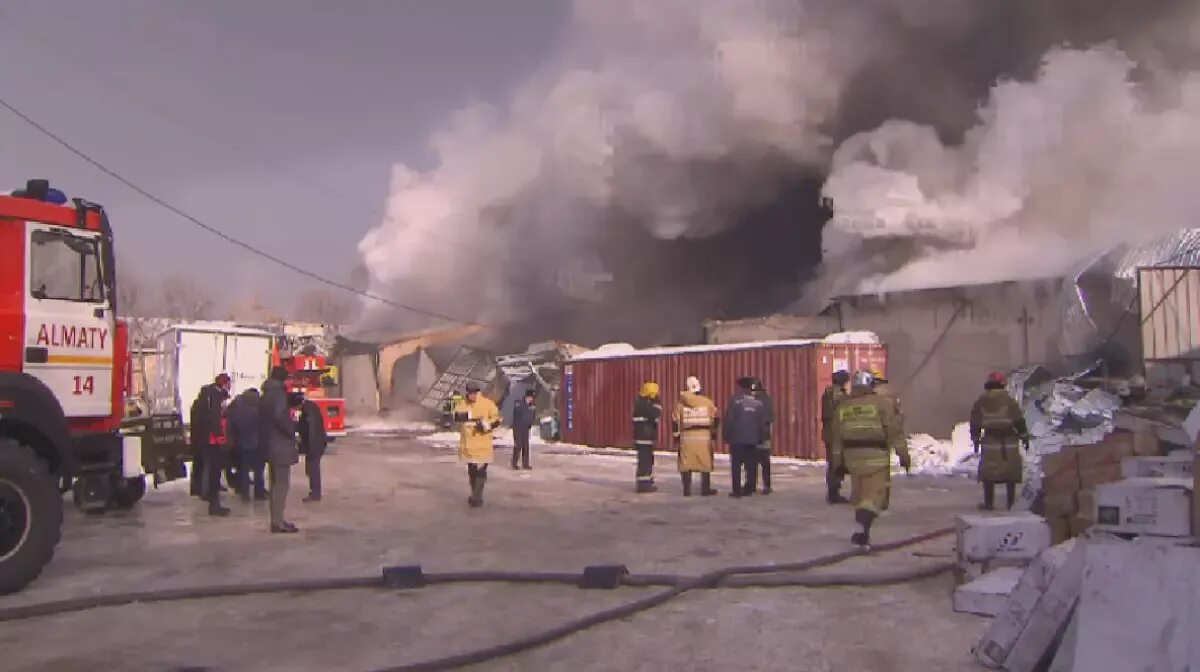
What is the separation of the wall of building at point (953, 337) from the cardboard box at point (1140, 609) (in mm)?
15344

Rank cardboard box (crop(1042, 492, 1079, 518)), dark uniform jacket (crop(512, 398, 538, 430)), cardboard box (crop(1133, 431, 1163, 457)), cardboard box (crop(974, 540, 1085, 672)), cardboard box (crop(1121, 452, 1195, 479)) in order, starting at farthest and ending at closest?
dark uniform jacket (crop(512, 398, 538, 430)) → cardboard box (crop(1042, 492, 1079, 518)) → cardboard box (crop(1133, 431, 1163, 457)) → cardboard box (crop(1121, 452, 1195, 479)) → cardboard box (crop(974, 540, 1085, 672))

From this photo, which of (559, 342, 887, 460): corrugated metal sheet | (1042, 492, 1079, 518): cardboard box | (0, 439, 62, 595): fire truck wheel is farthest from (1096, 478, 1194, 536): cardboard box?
(559, 342, 887, 460): corrugated metal sheet

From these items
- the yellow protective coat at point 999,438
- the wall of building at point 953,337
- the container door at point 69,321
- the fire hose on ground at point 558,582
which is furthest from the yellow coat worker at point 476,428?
the wall of building at point 953,337

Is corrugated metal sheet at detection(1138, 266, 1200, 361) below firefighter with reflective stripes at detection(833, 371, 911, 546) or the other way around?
the other way around

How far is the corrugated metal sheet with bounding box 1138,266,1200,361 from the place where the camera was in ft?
45.8

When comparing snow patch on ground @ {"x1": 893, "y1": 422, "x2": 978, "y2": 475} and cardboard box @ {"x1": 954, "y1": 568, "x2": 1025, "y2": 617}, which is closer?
cardboard box @ {"x1": 954, "y1": 568, "x2": 1025, "y2": 617}

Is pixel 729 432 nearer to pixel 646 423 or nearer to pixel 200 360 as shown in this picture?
pixel 646 423

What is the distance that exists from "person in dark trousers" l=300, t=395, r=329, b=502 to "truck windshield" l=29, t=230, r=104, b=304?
12.1ft

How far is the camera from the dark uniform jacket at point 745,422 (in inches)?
413

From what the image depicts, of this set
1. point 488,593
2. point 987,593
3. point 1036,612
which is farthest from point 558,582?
point 1036,612

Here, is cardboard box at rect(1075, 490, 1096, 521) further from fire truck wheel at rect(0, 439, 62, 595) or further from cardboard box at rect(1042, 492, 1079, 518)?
fire truck wheel at rect(0, 439, 62, 595)

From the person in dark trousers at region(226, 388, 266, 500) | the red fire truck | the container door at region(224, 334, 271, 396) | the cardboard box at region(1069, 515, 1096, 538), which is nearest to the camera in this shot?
the cardboard box at region(1069, 515, 1096, 538)

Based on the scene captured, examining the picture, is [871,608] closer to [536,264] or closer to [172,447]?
[172,447]

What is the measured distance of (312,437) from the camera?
399 inches
